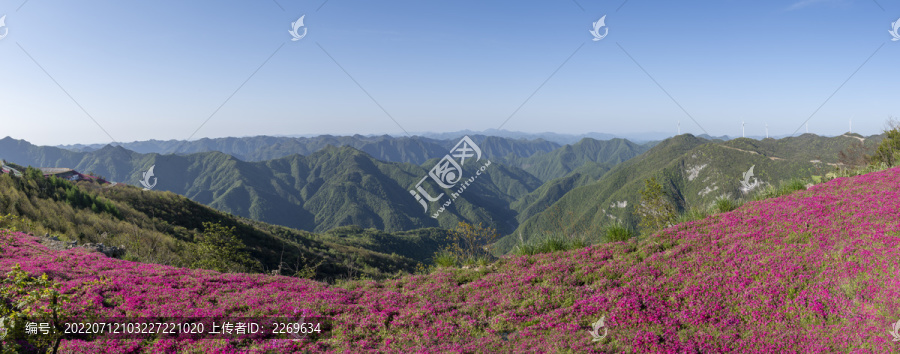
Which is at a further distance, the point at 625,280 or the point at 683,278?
the point at 625,280

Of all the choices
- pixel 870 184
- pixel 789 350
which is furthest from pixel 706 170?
pixel 789 350

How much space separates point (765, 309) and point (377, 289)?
9.16 meters

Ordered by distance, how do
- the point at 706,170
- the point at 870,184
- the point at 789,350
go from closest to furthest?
the point at 789,350 < the point at 870,184 < the point at 706,170

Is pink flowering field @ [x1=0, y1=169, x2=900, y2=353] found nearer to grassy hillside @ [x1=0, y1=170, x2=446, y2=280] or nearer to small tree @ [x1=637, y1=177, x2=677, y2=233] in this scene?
small tree @ [x1=637, y1=177, x2=677, y2=233]

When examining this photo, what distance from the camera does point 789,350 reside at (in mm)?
5289

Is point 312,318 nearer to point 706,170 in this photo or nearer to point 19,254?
point 19,254

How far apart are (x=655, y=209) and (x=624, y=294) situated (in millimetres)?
10367

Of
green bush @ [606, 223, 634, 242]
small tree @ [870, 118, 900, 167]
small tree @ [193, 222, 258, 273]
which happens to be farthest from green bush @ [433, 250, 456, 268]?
small tree @ [870, 118, 900, 167]

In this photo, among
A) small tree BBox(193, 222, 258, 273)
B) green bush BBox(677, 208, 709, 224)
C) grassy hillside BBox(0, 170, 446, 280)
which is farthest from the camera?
grassy hillside BBox(0, 170, 446, 280)

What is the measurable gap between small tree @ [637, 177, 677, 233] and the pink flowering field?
12.2 feet

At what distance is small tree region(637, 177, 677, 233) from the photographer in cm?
1552

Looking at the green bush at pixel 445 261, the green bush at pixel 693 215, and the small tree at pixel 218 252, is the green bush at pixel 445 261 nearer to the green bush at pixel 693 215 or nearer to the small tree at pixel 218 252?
the green bush at pixel 693 215

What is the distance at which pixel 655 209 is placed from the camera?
53.2 feet

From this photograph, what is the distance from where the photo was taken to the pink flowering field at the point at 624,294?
5906mm
